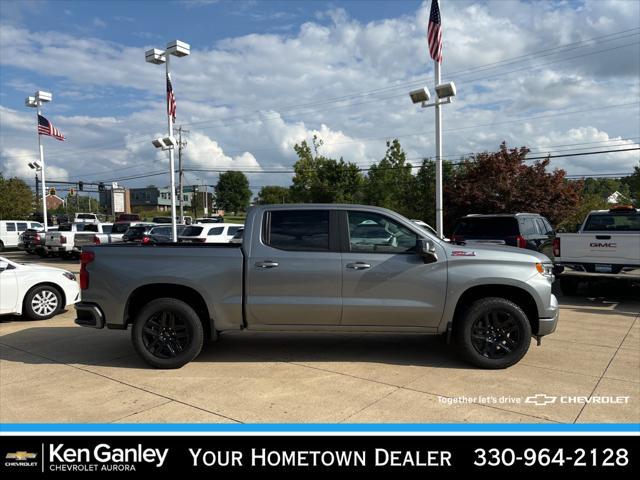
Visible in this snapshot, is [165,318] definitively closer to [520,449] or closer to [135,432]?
[135,432]

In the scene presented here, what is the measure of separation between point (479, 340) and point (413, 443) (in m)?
2.69

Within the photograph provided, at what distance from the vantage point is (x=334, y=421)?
409 cm

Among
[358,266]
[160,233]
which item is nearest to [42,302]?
[358,266]

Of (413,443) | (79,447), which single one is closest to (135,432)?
(79,447)

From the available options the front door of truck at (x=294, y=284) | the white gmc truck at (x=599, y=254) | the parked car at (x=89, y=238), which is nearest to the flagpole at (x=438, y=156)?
the white gmc truck at (x=599, y=254)

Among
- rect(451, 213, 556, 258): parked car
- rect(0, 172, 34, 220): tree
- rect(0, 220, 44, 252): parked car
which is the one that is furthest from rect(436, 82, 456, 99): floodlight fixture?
rect(0, 172, 34, 220): tree

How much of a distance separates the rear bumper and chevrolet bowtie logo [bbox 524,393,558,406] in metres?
4.38

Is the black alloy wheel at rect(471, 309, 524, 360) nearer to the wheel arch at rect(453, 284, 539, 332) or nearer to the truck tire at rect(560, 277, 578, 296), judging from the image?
the wheel arch at rect(453, 284, 539, 332)

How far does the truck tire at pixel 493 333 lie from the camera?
17.6 ft

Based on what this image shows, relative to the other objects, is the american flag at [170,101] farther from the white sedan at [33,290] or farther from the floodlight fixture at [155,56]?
the white sedan at [33,290]

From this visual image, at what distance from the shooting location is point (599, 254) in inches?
390

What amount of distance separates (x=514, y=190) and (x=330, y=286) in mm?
19123

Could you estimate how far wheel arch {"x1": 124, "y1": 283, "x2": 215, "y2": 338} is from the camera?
5.60 m

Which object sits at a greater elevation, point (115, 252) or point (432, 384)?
point (115, 252)
